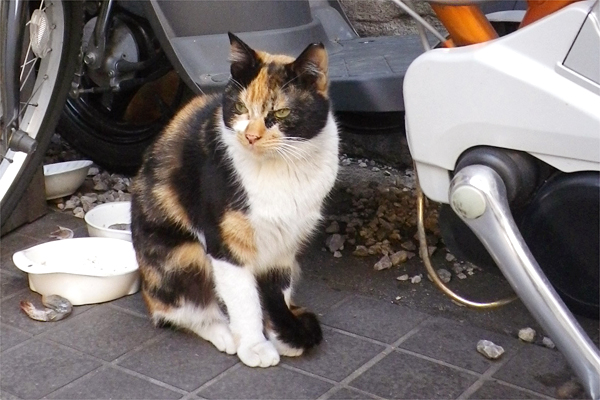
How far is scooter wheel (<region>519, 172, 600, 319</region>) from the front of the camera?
4.41ft

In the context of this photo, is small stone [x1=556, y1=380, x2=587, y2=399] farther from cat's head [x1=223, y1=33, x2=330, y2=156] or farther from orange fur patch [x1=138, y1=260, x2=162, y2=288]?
orange fur patch [x1=138, y1=260, x2=162, y2=288]

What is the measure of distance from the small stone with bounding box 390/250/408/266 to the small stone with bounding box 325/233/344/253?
0.63 ft

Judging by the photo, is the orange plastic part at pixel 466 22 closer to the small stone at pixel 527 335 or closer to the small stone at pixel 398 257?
the small stone at pixel 527 335

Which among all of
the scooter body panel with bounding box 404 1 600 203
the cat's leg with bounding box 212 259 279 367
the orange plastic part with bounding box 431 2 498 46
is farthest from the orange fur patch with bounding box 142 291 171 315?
the orange plastic part with bounding box 431 2 498 46

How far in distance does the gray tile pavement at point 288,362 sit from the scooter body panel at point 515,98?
26.2 inches

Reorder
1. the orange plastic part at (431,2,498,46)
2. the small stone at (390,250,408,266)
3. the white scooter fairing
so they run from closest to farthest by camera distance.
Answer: the white scooter fairing < the orange plastic part at (431,2,498,46) < the small stone at (390,250,408,266)

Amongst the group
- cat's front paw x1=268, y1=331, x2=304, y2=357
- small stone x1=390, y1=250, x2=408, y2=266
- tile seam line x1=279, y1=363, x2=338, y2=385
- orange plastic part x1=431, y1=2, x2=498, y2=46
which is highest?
orange plastic part x1=431, y1=2, x2=498, y2=46

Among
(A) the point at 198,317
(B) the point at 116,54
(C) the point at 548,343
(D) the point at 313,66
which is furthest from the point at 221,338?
(B) the point at 116,54

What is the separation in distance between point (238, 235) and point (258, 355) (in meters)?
0.32

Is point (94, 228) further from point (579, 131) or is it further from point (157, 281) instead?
point (579, 131)

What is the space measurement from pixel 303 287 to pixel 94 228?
0.75 m

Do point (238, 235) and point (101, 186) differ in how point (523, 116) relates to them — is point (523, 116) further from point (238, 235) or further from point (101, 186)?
point (101, 186)

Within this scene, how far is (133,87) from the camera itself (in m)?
2.96

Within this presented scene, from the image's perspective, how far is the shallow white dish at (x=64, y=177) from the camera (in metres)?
2.89
